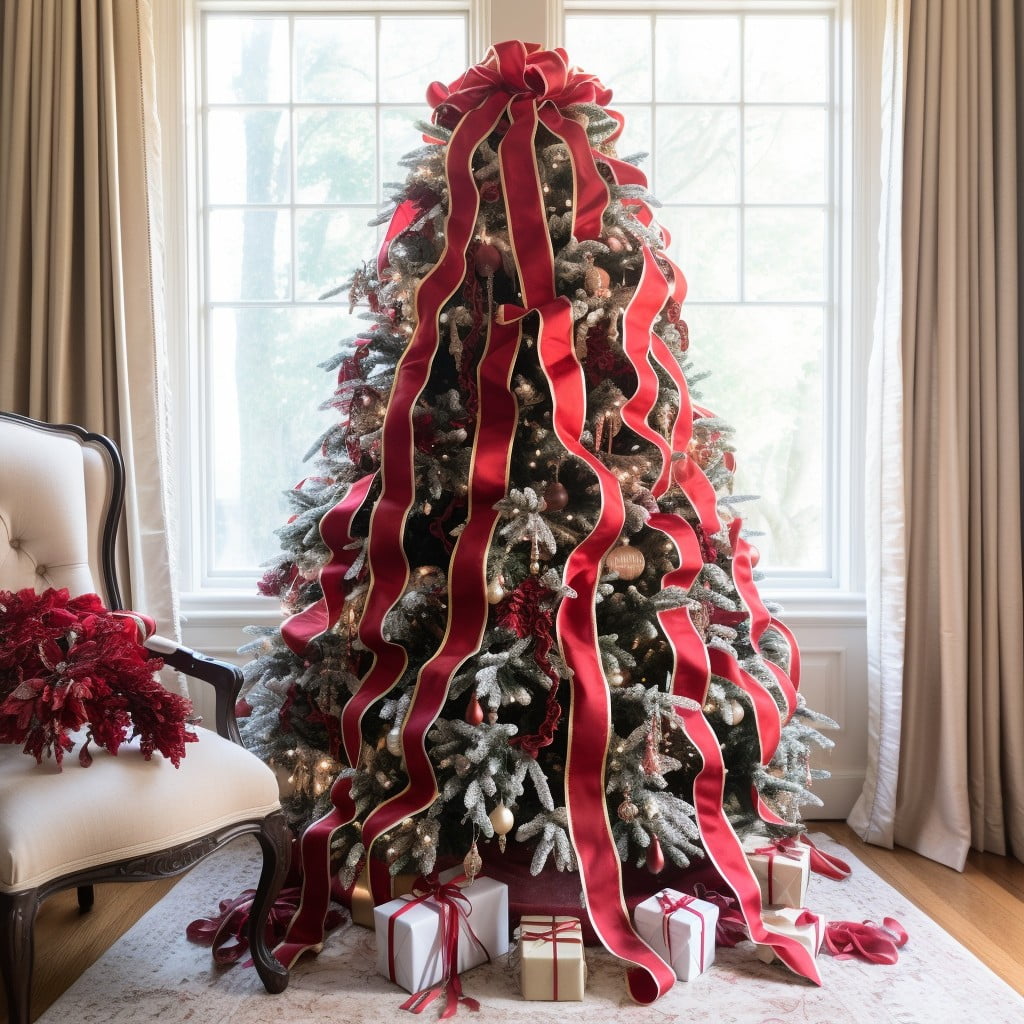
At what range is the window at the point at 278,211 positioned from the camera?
2986mm

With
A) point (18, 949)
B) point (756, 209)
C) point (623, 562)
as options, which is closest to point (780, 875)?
point (623, 562)

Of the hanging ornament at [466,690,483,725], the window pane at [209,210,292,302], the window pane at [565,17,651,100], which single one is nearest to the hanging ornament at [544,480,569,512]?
the hanging ornament at [466,690,483,725]

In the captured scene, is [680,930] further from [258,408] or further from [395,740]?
[258,408]

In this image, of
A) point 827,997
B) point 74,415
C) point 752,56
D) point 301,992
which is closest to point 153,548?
point 74,415

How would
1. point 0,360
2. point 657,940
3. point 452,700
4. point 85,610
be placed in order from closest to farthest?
point 85,610 → point 657,940 → point 452,700 → point 0,360

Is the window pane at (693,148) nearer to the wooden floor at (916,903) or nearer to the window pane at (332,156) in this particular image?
the window pane at (332,156)

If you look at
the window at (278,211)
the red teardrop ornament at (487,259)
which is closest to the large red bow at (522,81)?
the red teardrop ornament at (487,259)

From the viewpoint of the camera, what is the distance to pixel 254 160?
9.89 ft

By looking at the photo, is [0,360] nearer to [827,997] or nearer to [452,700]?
[452,700]

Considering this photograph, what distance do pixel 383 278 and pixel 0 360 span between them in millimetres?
1191

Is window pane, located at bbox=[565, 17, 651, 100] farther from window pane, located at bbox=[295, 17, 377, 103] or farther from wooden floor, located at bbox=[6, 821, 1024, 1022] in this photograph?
wooden floor, located at bbox=[6, 821, 1024, 1022]

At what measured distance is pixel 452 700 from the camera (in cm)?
209

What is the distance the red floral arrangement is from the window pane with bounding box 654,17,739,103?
240cm

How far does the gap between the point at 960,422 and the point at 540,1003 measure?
190cm
